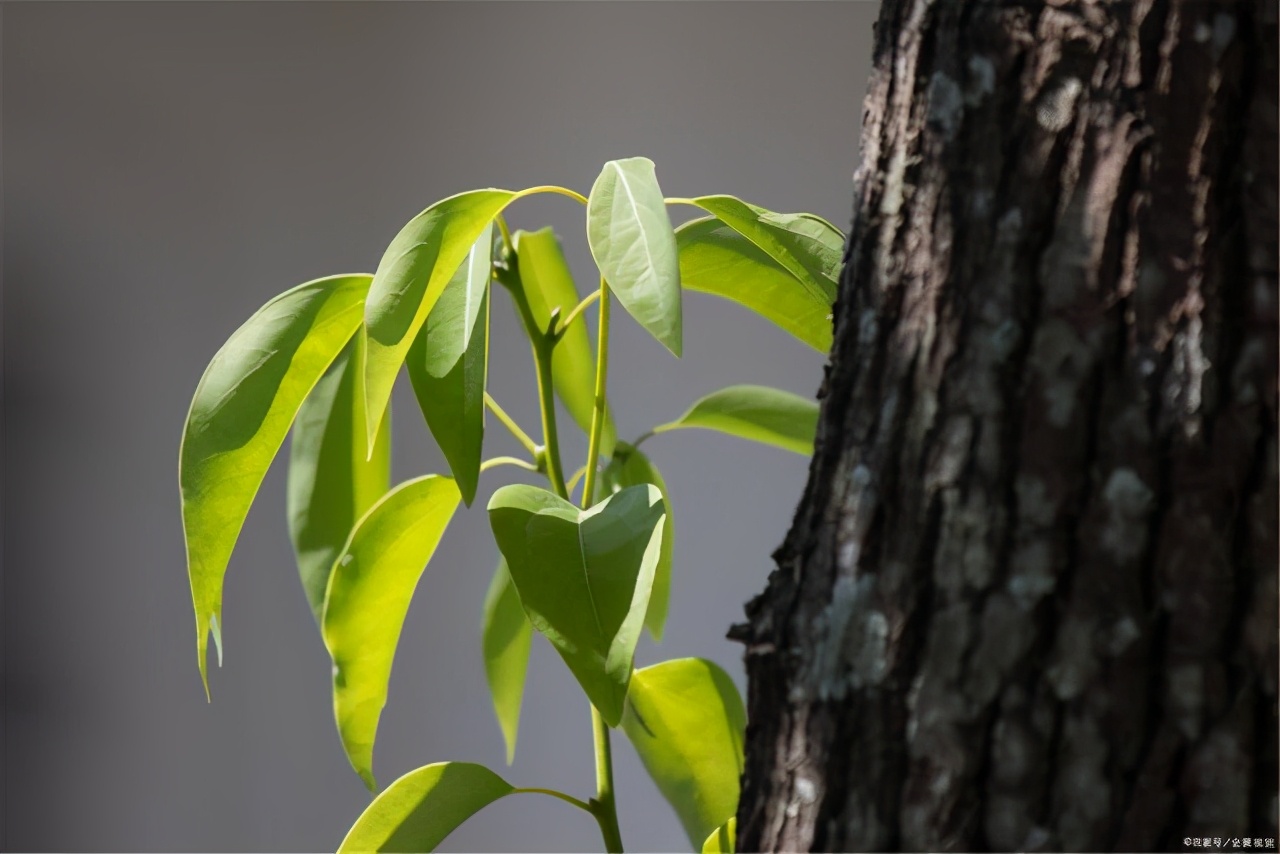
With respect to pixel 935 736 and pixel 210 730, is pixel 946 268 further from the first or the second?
pixel 210 730

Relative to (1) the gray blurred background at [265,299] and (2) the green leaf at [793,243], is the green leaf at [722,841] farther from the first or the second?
(1) the gray blurred background at [265,299]

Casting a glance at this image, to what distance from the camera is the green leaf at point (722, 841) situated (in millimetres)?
536

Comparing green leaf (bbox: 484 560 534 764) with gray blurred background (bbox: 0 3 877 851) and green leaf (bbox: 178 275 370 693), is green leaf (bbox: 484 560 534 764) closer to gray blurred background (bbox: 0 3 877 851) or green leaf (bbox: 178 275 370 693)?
green leaf (bbox: 178 275 370 693)

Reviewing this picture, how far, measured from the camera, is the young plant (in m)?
0.44

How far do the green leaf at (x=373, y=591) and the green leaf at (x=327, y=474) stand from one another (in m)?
0.07

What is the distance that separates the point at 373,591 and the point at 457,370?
0.55ft

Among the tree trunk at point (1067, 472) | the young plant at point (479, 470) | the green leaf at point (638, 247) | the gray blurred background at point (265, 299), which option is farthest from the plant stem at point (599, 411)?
the gray blurred background at point (265, 299)

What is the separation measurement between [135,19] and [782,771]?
5.36 ft

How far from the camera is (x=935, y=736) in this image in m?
0.35

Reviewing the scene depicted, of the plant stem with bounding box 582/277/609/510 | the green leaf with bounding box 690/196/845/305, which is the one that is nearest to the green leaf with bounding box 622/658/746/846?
the plant stem with bounding box 582/277/609/510

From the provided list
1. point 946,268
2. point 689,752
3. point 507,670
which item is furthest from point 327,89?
point 946,268

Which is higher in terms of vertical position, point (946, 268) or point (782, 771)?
point (946, 268)

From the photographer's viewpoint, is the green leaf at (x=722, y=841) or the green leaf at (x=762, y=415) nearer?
the green leaf at (x=722, y=841)

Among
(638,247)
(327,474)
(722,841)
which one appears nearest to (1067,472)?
(638,247)
